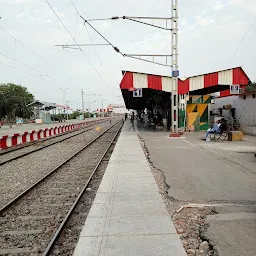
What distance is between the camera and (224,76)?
81.2ft

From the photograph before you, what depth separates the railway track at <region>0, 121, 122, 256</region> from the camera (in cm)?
416

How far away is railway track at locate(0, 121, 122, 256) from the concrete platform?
514 millimetres

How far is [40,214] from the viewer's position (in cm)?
552

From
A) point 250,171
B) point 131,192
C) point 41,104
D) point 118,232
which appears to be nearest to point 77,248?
point 118,232

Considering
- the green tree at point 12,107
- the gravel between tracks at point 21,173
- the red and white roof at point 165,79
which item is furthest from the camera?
the green tree at point 12,107

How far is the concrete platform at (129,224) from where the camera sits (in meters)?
3.58

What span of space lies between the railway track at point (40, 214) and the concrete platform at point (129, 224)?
0.51 m

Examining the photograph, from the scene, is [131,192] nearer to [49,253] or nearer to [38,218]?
[38,218]

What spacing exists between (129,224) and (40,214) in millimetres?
1974

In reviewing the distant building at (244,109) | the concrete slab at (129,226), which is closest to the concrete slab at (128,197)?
the concrete slab at (129,226)

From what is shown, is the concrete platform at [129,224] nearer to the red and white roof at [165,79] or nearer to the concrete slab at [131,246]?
the concrete slab at [131,246]

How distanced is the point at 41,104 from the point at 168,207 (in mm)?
67927

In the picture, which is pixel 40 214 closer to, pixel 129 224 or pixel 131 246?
pixel 129 224

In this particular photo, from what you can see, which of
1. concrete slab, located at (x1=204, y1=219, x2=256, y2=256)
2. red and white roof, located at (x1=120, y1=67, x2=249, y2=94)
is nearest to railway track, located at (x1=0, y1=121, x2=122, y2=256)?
concrete slab, located at (x1=204, y1=219, x2=256, y2=256)
